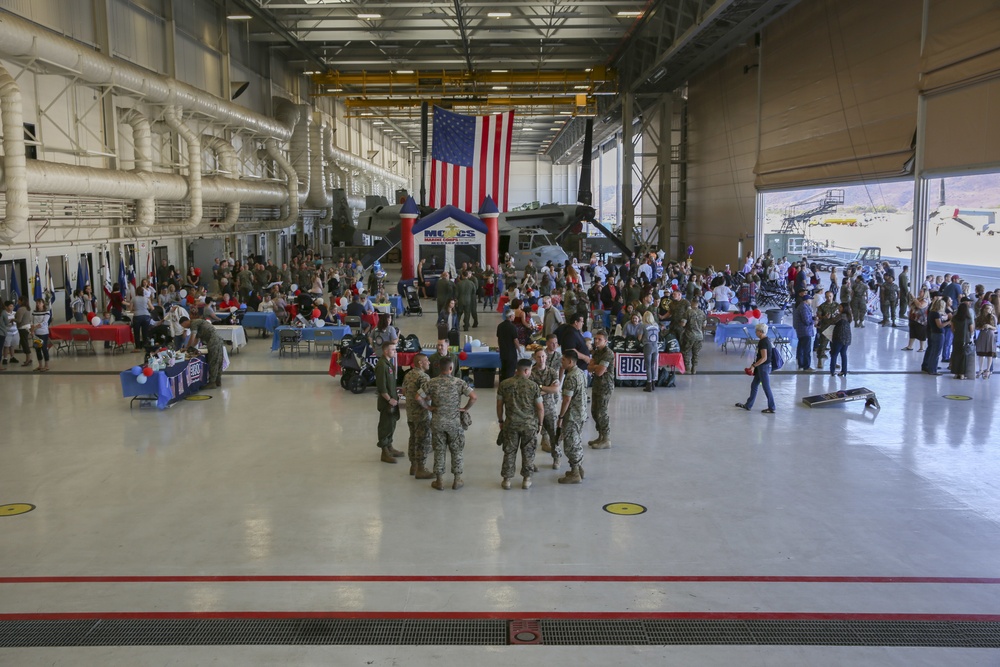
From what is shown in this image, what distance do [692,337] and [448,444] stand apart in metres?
7.11

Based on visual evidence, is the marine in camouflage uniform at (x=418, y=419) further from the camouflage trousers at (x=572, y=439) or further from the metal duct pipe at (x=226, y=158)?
the metal duct pipe at (x=226, y=158)

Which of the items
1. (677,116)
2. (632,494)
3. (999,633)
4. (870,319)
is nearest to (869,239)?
(870,319)

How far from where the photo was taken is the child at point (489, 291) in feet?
80.4

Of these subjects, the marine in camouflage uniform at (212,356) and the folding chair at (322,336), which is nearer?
the marine in camouflage uniform at (212,356)

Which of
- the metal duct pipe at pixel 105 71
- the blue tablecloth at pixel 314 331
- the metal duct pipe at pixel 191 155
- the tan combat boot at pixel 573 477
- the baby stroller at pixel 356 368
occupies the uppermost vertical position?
the metal duct pipe at pixel 105 71

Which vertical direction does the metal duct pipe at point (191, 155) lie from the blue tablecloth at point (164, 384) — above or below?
above

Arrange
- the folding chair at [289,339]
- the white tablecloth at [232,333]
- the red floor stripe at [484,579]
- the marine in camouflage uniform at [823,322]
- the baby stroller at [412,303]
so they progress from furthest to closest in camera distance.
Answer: the baby stroller at [412,303] → the white tablecloth at [232,333] → the folding chair at [289,339] → the marine in camouflage uniform at [823,322] → the red floor stripe at [484,579]

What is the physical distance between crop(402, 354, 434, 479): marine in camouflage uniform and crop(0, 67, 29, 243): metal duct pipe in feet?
36.1

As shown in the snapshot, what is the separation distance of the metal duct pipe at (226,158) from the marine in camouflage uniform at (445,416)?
21.9 meters

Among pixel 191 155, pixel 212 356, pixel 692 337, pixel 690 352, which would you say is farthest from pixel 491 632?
pixel 191 155

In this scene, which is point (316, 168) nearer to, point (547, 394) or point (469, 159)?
point (469, 159)

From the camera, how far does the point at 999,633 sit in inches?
220

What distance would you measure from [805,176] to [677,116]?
16.5m

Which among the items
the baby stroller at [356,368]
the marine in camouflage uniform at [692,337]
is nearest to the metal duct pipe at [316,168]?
the baby stroller at [356,368]
